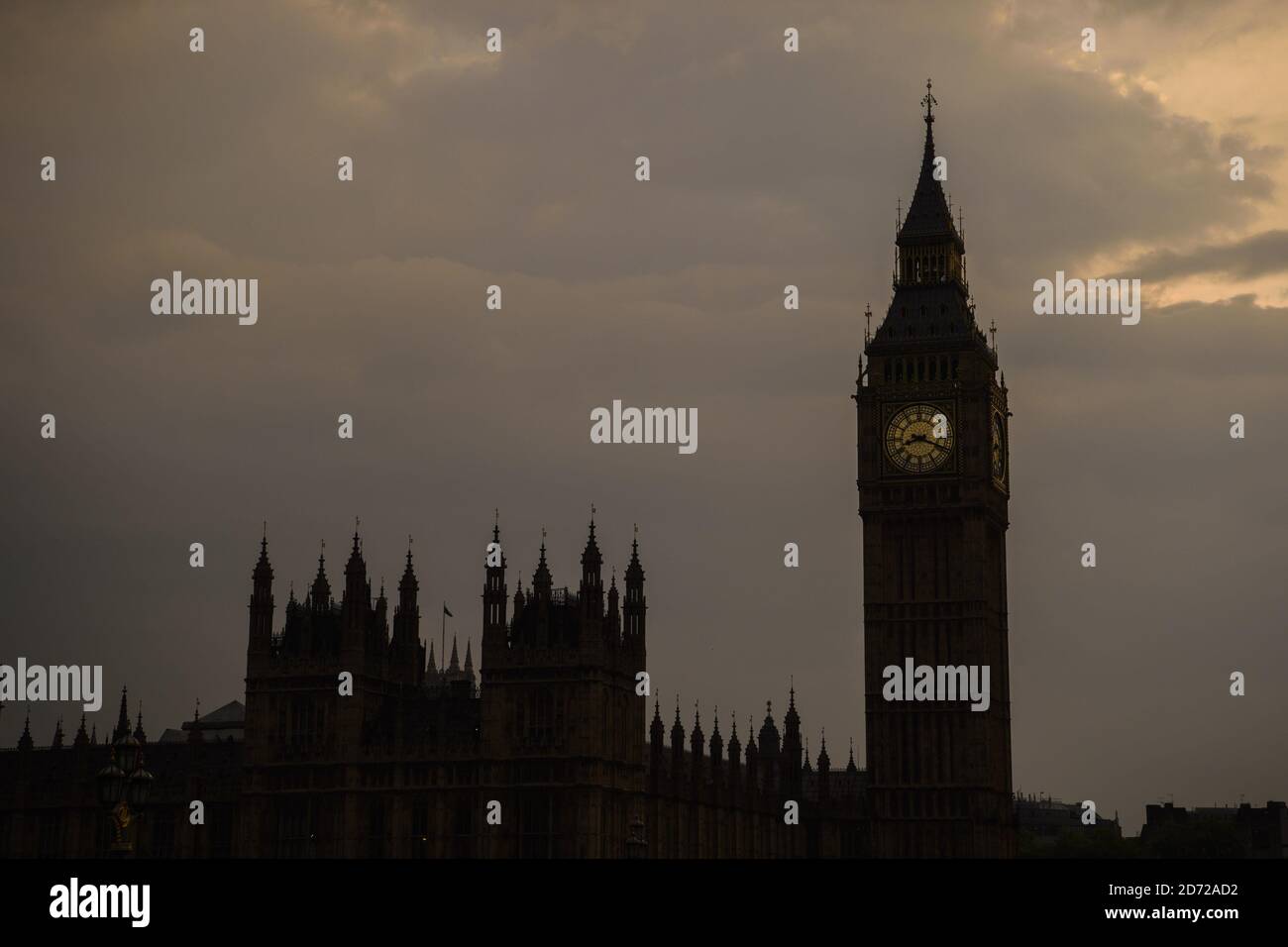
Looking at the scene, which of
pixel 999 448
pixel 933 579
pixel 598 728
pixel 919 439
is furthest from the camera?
pixel 999 448

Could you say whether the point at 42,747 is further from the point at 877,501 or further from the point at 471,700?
the point at 877,501

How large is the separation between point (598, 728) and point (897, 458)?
122ft

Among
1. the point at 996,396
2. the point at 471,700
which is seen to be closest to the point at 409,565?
the point at 471,700

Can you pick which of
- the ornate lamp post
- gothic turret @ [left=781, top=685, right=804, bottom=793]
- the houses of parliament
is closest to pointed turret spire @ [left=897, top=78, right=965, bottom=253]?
the houses of parliament

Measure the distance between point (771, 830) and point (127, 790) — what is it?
86.7 m

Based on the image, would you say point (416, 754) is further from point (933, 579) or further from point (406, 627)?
point (933, 579)

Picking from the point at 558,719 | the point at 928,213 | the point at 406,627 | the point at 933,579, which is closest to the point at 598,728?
the point at 558,719

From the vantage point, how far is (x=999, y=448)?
137 m

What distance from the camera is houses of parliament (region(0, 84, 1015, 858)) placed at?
105062mm

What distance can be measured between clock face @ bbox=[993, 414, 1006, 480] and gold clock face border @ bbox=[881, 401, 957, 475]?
10.9ft

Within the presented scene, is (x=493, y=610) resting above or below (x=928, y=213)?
below

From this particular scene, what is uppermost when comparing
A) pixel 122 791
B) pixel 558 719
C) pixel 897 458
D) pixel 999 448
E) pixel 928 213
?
pixel 928 213

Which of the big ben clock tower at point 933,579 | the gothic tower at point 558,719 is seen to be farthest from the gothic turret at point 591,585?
the big ben clock tower at point 933,579
